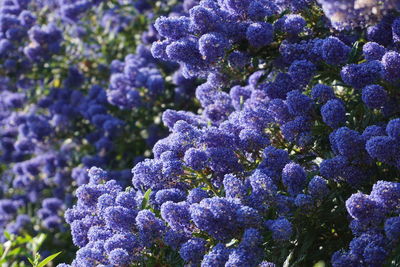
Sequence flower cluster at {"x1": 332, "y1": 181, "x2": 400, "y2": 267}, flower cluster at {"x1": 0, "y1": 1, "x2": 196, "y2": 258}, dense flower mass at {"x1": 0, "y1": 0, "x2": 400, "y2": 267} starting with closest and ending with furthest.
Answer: flower cluster at {"x1": 332, "y1": 181, "x2": 400, "y2": 267}
dense flower mass at {"x1": 0, "y1": 0, "x2": 400, "y2": 267}
flower cluster at {"x1": 0, "y1": 1, "x2": 196, "y2": 258}

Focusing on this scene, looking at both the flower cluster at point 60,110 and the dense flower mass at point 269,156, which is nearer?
the dense flower mass at point 269,156

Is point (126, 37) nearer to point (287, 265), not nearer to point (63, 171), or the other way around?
point (63, 171)

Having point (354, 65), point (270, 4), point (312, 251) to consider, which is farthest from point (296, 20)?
point (312, 251)

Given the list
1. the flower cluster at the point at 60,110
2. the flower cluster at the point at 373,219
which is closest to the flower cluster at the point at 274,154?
the flower cluster at the point at 373,219

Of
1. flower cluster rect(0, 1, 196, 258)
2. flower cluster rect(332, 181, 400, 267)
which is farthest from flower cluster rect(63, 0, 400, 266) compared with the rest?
flower cluster rect(0, 1, 196, 258)

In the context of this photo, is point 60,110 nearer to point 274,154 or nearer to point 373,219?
point 274,154

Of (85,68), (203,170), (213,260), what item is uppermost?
(85,68)

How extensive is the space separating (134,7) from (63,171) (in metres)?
2.08

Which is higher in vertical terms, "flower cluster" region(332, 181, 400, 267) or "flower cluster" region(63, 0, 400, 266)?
"flower cluster" region(63, 0, 400, 266)

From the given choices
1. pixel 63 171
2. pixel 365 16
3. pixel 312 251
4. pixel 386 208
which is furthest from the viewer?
pixel 63 171

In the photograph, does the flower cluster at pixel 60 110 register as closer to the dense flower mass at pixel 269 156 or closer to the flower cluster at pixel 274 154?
the dense flower mass at pixel 269 156

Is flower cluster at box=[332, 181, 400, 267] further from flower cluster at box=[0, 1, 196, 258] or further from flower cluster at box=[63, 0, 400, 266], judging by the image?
flower cluster at box=[0, 1, 196, 258]

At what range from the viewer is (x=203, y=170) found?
348cm

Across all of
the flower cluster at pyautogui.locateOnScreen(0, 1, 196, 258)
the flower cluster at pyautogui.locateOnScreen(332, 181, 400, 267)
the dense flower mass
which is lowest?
the flower cluster at pyautogui.locateOnScreen(332, 181, 400, 267)
